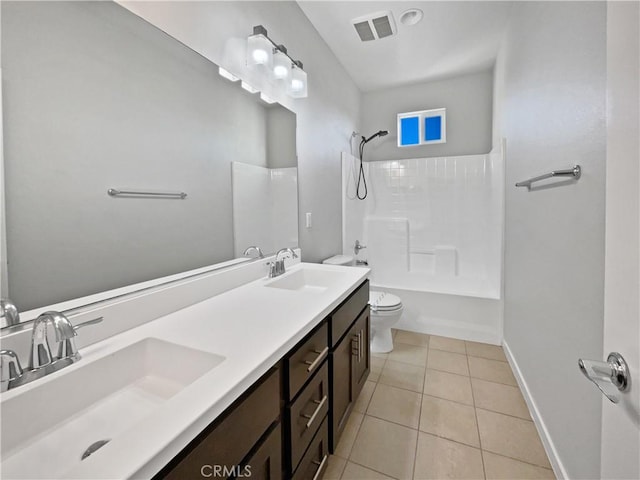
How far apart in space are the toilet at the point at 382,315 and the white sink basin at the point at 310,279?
605mm

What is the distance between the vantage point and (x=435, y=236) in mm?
3262

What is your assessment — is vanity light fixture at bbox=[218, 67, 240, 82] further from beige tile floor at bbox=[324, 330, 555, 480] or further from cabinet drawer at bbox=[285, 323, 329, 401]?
beige tile floor at bbox=[324, 330, 555, 480]

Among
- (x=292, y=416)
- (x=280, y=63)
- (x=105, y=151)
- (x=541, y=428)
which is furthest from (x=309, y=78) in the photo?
(x=541, y=428)

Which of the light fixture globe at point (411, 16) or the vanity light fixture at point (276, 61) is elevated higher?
the light fixture globe at point (411, 16)

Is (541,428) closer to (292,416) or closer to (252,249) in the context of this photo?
(292,416)

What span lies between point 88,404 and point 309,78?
7.46 feet

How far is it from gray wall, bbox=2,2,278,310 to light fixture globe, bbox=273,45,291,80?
0.50 metres

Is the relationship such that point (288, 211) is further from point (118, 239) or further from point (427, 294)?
point (427, 294)

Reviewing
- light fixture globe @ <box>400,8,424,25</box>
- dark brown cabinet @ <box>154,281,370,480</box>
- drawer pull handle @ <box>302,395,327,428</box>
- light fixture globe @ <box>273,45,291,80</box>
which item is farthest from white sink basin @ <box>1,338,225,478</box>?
light fixture globe @ <box>400,8,424,25</box>

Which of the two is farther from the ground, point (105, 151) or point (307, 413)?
point (105, 151)

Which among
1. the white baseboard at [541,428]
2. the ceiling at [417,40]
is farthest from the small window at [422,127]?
the white baseboard at [541,428]

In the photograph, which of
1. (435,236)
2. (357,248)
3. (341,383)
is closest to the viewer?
(341,383)

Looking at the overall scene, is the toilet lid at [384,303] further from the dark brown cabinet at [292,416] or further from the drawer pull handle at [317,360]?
the drawer pull handle at [317,360]

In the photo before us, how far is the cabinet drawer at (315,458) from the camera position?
3.31ft
